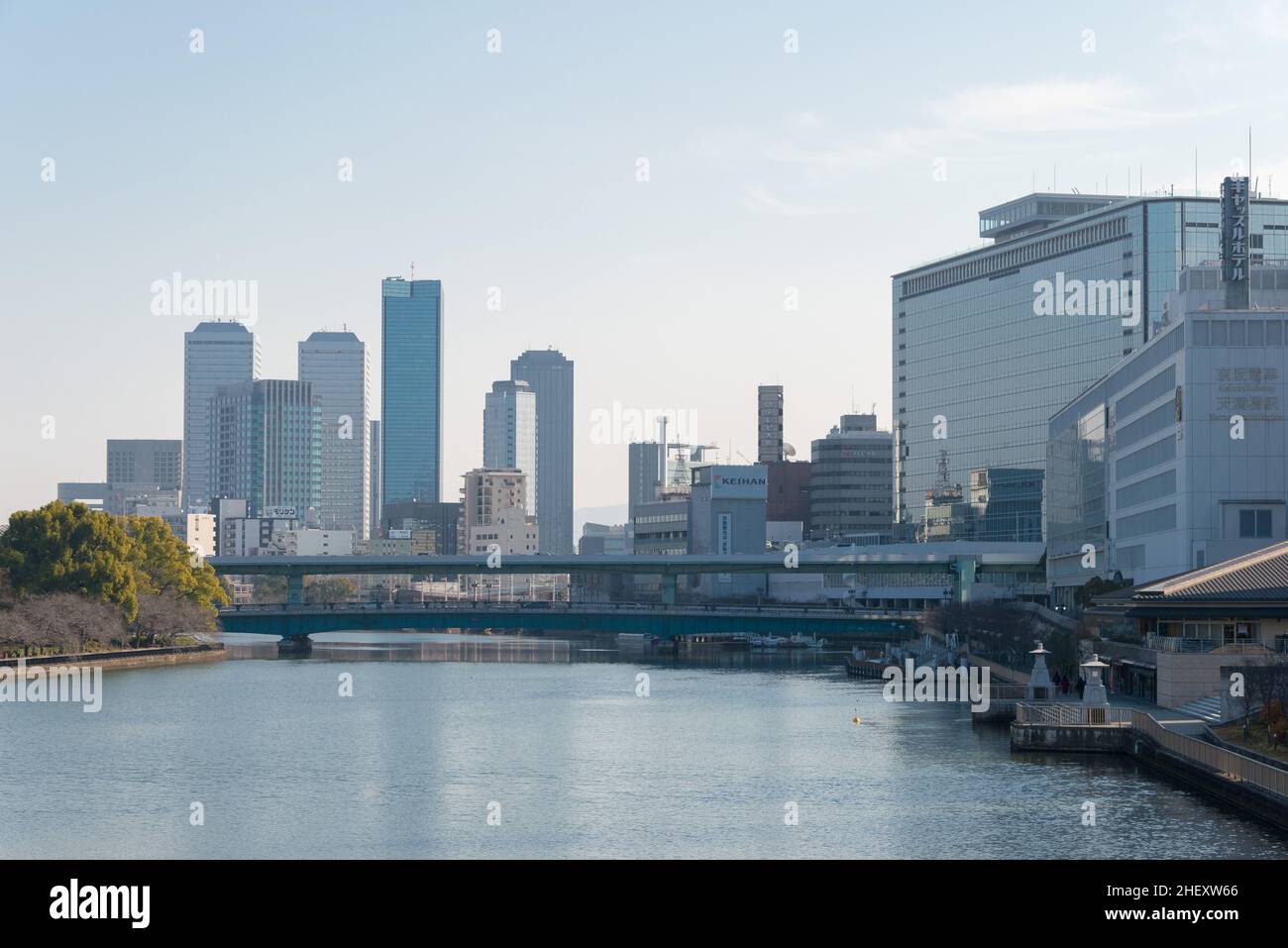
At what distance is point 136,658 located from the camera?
4764 inches

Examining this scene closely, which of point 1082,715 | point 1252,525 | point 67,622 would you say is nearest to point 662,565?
point 67,622

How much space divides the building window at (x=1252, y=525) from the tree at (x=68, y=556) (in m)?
70.9

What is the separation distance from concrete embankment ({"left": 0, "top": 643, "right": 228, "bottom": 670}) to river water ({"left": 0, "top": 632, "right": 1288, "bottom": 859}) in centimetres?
1053

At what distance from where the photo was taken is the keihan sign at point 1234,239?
92.6m

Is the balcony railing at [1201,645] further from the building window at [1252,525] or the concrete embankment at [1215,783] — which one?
the building window at [1252,525]

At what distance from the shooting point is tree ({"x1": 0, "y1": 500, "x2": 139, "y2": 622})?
388 feet

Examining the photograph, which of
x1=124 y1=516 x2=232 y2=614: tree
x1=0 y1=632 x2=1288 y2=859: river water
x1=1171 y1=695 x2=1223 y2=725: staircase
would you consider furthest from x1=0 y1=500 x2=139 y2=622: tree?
x1=1171 y1=695 x2=1223 y2=725: staircase

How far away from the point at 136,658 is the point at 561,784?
70383mm

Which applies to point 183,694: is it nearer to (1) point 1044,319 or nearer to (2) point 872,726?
(2) point 872,726

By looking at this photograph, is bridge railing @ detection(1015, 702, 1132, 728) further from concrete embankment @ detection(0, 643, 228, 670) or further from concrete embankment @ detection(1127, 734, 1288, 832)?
concrete embankment @ detection(0, 643, 228, 670)

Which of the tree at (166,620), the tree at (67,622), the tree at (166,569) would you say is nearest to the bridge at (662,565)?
the tree at (166,569)
